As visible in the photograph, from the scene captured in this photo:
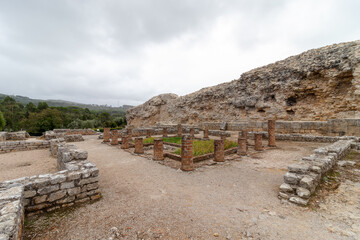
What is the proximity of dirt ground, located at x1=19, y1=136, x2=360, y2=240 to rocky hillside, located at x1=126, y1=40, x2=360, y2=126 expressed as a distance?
13.9 m

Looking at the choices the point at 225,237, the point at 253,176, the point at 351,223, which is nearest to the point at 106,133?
the point at 253,176

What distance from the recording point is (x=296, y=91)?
54.5 feet

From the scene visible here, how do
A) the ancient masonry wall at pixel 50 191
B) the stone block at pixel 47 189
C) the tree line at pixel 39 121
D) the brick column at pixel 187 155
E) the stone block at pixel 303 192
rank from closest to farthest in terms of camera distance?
the ancient masonry wall at pixel 50 191, the stone block at pixel 47 189, the stone block at pixel 303 192, the brick column at pixel 187 155, the tree line at pixel 39 121

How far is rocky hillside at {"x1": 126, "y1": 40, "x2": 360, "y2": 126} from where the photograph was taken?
1344 centimetres

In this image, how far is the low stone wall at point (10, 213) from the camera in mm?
1889

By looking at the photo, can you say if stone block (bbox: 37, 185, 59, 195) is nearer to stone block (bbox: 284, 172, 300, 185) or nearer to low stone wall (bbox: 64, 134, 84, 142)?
stone block (bbox: 284, 172, 300, 185)

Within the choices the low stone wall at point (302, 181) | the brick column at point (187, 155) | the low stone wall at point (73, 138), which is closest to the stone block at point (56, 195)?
the brick column at point (187, 155)

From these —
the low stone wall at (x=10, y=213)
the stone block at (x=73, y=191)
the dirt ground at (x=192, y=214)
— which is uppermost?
the low stone wall at (x=10, y=213)

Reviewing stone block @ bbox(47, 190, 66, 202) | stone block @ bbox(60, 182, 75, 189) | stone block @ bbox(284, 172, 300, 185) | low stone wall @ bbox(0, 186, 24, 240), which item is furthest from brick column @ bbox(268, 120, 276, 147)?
low stone wall @ bbox(0, 186, 24, 240)

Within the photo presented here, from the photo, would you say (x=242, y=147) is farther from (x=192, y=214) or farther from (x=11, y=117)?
(x=11, y=117)

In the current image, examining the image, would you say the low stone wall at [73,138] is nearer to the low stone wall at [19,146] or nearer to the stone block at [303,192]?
the low stone wall at [19,146]

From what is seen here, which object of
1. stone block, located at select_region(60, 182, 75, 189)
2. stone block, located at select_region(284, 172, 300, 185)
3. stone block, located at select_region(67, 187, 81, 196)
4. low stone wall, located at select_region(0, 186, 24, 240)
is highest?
low stone wall, located at select_region(0, 186, 24, 240)

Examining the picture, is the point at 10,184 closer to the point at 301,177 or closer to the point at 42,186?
the point at 42,186

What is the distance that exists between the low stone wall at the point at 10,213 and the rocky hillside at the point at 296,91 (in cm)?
1874
